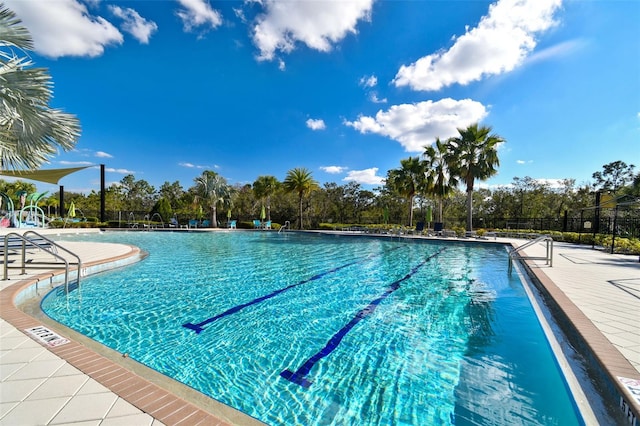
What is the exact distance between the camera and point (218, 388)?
106 inches

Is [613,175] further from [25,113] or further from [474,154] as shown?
[25,113]

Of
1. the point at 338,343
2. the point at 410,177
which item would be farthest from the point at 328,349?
the point at 410,177

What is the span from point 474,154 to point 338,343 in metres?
19.0

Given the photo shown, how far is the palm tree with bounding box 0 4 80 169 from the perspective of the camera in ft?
17.7

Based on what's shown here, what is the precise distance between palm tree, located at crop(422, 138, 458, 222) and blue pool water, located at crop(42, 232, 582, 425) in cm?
1553

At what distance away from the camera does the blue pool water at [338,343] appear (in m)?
2.47

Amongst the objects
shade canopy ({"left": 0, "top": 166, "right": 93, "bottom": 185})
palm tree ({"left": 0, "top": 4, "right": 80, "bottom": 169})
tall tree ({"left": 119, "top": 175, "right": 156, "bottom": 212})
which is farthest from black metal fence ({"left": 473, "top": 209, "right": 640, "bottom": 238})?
tall tree ({"left": 119, "top": 175, "right": 156, "bottom": 212})

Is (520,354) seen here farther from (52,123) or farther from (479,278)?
(52,123)

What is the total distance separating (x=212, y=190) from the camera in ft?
92.9

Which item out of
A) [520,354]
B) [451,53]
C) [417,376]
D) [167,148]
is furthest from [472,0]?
[167,148]

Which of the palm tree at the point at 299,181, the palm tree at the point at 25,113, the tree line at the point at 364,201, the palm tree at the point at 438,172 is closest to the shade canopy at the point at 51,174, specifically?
the palm tree at the point at 25,113

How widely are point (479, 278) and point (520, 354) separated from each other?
179 inches

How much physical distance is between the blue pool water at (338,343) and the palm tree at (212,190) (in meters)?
22.3

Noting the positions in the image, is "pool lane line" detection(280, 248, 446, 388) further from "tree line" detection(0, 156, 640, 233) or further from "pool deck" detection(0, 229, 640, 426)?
"tree line" detection(0, 156, 640, 233)
